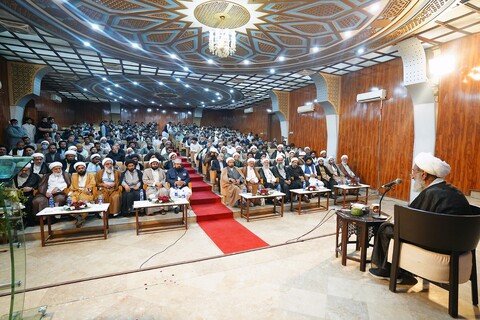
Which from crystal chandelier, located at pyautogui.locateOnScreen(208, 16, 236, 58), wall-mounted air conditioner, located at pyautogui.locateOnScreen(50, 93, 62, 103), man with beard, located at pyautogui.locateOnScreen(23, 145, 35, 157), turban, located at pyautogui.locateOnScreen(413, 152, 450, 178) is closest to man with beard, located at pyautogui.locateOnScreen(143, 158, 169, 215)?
crystal chandelier, located at pyautogui.locateOnScreen(208, 16, 236, 58)

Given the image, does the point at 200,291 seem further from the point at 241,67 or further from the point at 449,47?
the point at 449,47

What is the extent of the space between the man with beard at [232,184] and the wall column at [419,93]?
4.40 meters

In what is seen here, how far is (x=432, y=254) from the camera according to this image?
2078mm

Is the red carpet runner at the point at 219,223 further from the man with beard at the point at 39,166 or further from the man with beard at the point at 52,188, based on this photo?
the man with beard at the point at 39,166

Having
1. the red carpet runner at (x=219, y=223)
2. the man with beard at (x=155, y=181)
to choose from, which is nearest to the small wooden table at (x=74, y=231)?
the man with beard at (x=155, y=181)

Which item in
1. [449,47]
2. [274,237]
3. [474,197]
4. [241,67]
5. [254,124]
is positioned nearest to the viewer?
[274,237]

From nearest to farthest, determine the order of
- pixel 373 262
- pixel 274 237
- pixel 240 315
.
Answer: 1. pixel 240 315
2. pixel 373 262
3. pixel 274 237

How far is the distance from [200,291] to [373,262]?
190 cm

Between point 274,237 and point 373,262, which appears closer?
point 373,262

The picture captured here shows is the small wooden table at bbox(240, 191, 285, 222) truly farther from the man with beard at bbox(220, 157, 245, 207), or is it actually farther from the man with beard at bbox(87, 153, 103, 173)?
the man with beard at bbox(87, 153, 103, 173)

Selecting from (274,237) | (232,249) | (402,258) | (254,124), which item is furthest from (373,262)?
(254,124)

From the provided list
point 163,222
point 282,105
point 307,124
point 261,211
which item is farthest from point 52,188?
point 282,105

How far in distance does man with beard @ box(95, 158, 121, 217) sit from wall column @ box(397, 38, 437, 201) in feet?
21.9

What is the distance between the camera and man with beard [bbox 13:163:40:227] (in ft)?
12.7
